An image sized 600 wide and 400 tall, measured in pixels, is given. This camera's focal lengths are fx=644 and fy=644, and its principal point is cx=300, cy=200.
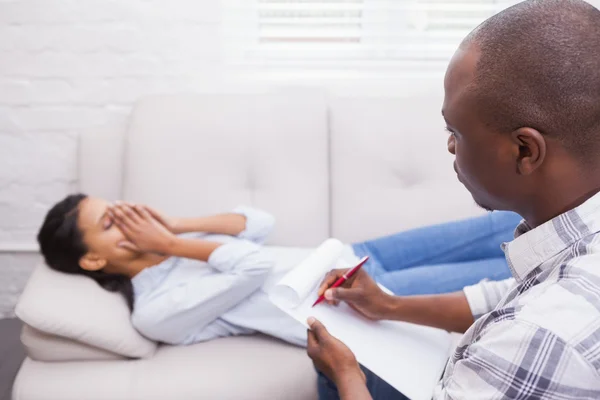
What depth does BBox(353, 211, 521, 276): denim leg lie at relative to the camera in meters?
1.83

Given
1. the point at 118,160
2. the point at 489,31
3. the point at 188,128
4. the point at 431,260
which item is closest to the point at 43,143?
the point at 118,160

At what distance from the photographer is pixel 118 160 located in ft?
6.84

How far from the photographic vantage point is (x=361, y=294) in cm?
→ 135

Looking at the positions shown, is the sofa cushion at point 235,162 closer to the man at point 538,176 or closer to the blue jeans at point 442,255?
the blue jeans at point 442,255

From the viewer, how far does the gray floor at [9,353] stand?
2029 mm

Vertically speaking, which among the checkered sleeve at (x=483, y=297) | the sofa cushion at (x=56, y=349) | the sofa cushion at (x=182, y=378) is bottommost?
the sofa cushion at (x=182, y=378)

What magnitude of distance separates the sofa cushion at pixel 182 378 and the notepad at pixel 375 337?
31cm

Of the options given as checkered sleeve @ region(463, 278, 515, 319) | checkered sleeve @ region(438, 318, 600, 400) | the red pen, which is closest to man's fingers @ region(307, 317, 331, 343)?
the red pen

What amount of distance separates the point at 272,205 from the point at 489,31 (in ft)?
4.18

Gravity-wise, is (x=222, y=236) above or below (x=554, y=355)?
below

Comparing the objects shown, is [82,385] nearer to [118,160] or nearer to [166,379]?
[166,379]

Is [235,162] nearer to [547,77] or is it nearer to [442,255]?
[442,255]

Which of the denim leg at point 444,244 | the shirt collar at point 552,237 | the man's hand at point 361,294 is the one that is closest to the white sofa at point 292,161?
the denim leg at point 444,244

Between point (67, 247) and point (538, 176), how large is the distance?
51.2 inches
